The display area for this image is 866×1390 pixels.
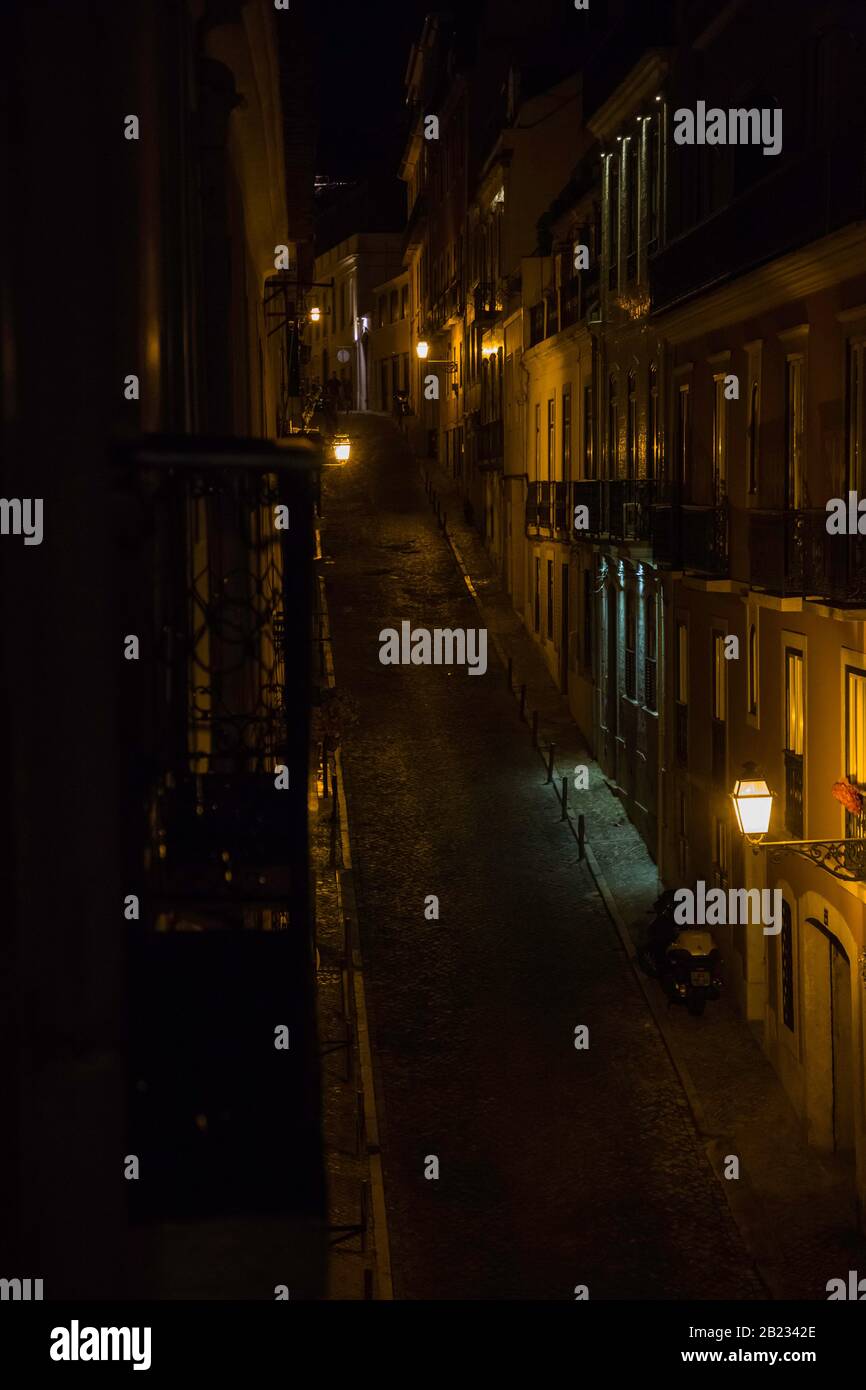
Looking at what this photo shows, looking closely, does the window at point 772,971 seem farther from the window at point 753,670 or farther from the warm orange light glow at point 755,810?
the warm orange light glow at point 755,810

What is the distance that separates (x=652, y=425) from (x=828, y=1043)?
35.2ft

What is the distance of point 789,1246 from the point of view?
13.5 m

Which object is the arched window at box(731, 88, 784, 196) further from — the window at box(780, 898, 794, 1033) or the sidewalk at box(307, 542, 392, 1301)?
the sidewalk at box(307, 542, 392, 1301)

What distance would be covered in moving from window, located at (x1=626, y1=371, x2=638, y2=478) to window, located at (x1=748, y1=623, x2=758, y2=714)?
7496 millimetres

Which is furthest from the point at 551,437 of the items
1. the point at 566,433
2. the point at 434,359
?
the point at 434,359

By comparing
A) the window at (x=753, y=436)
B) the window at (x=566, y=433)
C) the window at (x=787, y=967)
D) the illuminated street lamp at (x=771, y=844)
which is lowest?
the window at (x=787, y=967)

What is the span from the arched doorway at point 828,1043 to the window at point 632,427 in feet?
35.3

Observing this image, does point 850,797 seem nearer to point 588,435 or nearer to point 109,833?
point 109,833

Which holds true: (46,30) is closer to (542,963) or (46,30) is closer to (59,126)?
(59,126)

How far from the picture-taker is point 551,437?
33375mm

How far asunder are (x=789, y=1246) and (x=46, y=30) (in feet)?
36.3

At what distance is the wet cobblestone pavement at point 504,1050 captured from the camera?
13.3m

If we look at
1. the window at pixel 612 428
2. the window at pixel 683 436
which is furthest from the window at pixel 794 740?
the window at pixel 612 428
